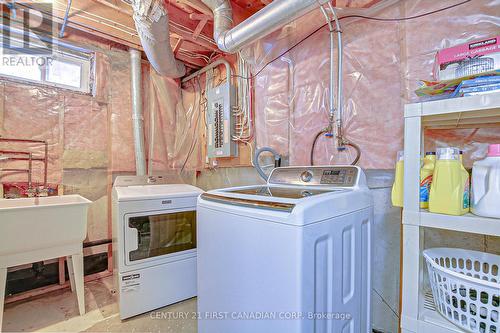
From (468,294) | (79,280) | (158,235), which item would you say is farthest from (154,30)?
(468,294)

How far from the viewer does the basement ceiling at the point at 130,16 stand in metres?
1.94

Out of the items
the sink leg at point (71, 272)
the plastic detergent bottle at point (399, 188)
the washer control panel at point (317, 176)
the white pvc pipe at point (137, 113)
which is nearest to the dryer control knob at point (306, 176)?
the washer control panel at point (317, 176)

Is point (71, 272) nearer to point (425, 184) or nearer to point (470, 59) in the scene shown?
point (425, 184)

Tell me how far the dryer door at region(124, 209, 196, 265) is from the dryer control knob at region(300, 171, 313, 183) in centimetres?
113

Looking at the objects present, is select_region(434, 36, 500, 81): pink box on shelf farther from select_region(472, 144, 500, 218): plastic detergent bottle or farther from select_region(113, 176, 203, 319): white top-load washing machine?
select_region(113, 176, 203, 319): white top-load washing machine

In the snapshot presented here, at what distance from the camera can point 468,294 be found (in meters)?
0.72

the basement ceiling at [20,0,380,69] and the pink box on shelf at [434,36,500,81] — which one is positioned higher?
the basement ceiling at [20,0,380,69]

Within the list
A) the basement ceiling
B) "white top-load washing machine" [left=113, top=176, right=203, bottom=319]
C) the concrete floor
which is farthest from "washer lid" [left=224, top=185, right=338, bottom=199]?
the basement ceiling

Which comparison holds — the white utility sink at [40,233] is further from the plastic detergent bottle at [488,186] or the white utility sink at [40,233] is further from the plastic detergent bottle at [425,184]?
the plastic detergent bottle at [488,186]

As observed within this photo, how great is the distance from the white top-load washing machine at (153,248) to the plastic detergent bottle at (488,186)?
1.79 meters

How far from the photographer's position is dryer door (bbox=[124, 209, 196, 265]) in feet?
5.88

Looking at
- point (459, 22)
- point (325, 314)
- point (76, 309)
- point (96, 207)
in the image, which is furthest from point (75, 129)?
point (459, 22)

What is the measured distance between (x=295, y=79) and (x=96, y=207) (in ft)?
8.09

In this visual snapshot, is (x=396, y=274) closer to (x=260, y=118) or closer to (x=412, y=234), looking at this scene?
(x=412, y=234)
